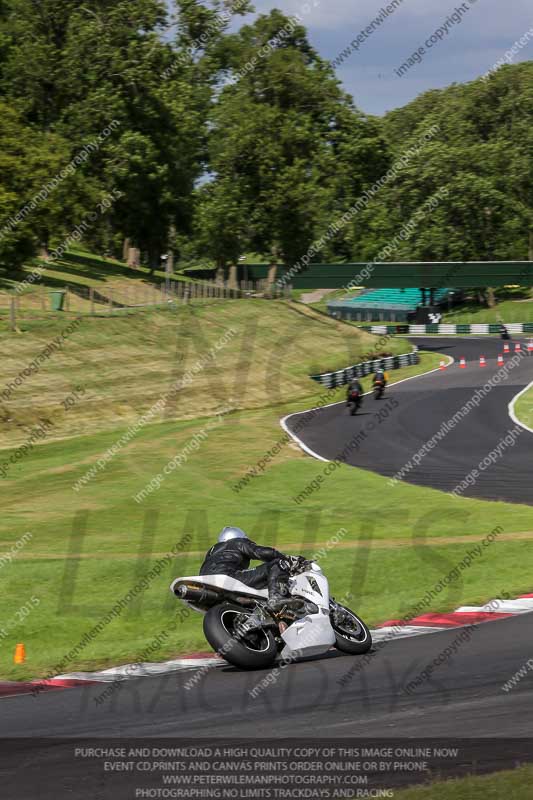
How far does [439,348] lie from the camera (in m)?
66.4

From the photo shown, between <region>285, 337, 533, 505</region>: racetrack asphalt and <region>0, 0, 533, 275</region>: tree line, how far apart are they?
18.4 m

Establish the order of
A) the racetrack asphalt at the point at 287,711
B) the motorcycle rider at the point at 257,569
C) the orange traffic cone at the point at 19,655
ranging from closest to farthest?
the racetrack asphalt at the point at 287,711
the motorcycle rider at the point at 257,569
the orange traffic cone at the point at 19,655

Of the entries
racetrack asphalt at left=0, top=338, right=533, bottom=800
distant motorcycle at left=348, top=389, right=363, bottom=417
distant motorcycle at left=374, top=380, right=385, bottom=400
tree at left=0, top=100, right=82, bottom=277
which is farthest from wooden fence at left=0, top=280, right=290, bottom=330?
racetrack asphalt at left=0, top=338, right=533, bottom=800

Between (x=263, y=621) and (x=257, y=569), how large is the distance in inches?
24.9

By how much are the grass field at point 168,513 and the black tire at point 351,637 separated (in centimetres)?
187

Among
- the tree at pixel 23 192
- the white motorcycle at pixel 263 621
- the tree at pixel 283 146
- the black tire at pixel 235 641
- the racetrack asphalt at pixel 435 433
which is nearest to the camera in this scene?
the black tire at pixel 235 641

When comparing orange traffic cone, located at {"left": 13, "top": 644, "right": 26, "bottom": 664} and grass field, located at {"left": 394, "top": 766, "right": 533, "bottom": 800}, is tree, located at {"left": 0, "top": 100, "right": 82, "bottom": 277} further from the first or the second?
grass field, located at {"left": 394, "top": 766, "right": 533, "bottom": 800}

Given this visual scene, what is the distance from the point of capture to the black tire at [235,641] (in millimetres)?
9688

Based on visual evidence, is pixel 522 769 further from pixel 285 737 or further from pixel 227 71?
pixel 227 71

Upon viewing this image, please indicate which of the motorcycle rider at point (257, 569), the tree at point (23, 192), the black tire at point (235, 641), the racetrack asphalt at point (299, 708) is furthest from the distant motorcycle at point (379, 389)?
the black tire at point (235, 641)

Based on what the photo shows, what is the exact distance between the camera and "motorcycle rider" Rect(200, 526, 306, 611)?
10.3 m

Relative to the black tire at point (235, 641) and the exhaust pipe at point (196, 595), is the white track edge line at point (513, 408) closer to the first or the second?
the black tire at point (235, 641)

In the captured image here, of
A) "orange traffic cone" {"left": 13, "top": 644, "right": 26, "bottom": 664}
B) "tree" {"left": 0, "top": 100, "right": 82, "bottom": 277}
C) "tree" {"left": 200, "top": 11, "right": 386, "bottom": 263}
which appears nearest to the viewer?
"orange traffic cone" {"left": 13, "top": 644, "right": 26, "bottom": 664}

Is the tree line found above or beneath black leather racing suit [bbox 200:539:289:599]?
above
